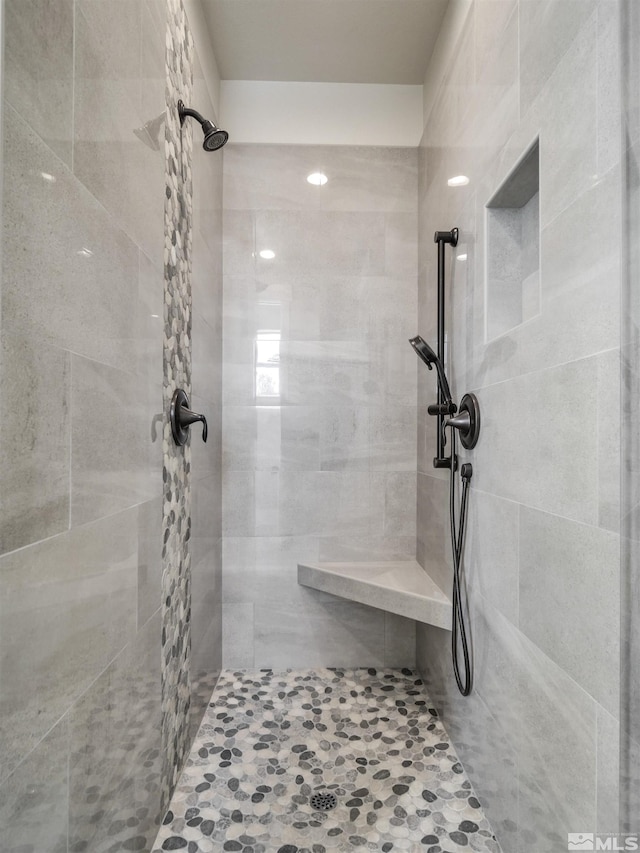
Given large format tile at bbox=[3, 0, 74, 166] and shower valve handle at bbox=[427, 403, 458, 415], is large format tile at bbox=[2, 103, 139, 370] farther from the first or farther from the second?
shower valve handle at bbox=[427, 403, 458, 415]

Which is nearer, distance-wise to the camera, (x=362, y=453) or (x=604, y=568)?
(x=604, y=568)

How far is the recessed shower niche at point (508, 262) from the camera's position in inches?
60.0

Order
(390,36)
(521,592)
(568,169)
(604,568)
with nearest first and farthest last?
(604,568), (568,169), (521,592), (390,36)

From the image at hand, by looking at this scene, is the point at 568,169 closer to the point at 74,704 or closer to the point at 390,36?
the point at 74,704

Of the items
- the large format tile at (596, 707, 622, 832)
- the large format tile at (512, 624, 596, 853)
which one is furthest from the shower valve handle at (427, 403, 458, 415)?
the large format tile at (596, 707, 622, 832)

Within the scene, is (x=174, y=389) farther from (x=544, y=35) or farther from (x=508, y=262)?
(x=544, y=35)

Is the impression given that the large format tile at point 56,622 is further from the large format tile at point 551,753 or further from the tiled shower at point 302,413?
the large format tile at point 551,753

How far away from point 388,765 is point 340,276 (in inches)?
84.2

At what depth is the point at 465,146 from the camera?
6.06ft

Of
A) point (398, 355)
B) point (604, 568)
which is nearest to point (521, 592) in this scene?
point (604, 568)

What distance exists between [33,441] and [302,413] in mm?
1848

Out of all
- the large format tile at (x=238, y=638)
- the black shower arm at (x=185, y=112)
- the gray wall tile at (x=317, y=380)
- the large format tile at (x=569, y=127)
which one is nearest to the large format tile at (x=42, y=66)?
the black shower arm at (x=185, y=112)

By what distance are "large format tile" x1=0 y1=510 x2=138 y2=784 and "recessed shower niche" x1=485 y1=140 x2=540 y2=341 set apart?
123 cm

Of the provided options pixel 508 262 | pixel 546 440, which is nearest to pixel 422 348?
pixel 508 262
